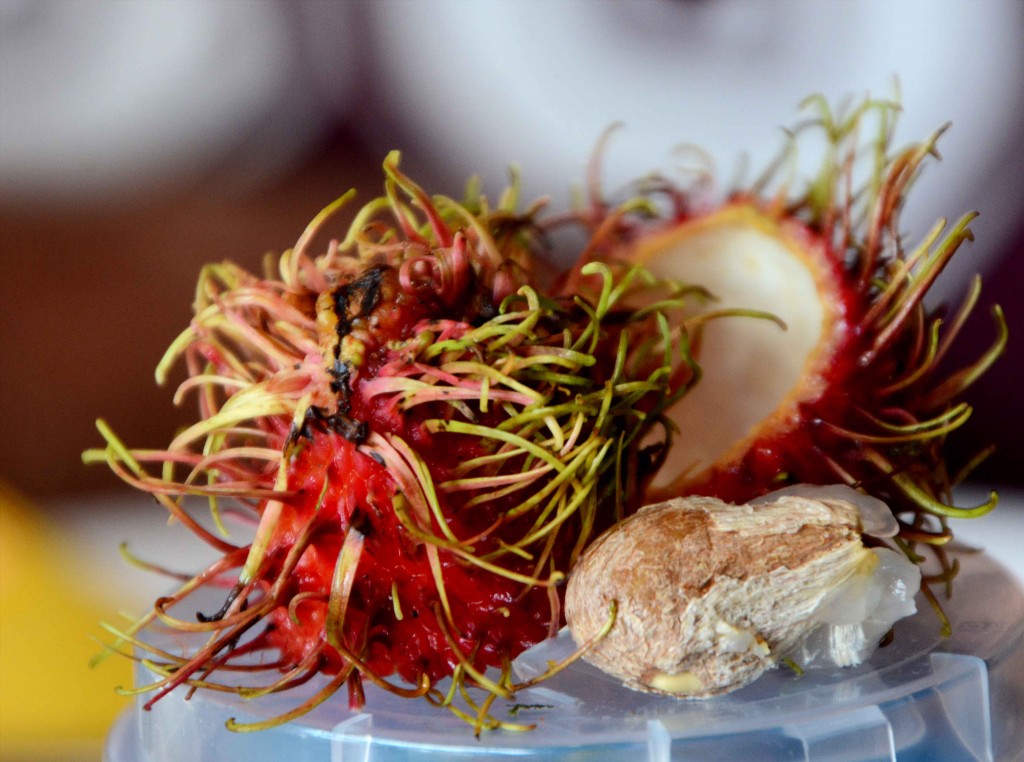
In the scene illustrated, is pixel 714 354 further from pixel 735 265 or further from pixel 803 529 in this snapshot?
pixel 803 529

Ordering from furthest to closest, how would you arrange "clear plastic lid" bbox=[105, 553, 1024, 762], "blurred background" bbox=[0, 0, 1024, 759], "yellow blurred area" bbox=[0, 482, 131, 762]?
"blurred background" bbox=[0, 0, 1024, 759]
"yellow blurred area" bbox=[0, 482, 131, 762]
"clear plastic lid" bbox=[105, 553, 1024, 762]

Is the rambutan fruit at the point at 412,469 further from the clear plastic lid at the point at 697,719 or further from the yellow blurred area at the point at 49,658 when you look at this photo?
the yellow blurred area at the point at 49,658

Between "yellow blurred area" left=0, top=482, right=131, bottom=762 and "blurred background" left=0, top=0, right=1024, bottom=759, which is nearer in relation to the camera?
"yellow blurred area" left=0, top=482, right=131, bottom=762

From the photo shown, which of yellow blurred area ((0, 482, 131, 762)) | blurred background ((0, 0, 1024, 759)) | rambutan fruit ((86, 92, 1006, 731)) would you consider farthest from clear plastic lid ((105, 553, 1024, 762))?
blurred background ((0, 0, 1024, 759))

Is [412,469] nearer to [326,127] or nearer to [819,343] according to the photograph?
[819,343]

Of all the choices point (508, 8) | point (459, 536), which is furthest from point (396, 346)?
point (508, 8)

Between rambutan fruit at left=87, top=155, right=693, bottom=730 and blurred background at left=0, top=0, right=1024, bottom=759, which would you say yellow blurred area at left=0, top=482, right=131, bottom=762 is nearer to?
blurred background at left=0, top=0, right=1024, bottom=759

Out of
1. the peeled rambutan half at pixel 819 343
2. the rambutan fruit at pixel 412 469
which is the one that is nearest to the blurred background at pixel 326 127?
the peeled rambutan half at pixel 819 343
